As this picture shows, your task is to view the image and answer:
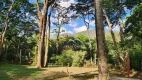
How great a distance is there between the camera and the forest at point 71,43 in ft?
33.2

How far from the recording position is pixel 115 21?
71.2ft

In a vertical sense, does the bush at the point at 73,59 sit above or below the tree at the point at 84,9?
below

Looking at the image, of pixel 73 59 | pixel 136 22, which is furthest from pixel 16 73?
pixel 73 59

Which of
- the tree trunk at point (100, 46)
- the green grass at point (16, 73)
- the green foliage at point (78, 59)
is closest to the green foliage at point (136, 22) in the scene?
the green grass at point (16, 73)

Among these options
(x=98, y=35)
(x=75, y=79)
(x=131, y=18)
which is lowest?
(x=75, y=79)

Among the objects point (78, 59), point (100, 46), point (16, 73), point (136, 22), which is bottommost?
point (16, 73)

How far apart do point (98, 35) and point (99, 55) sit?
655 millimetres

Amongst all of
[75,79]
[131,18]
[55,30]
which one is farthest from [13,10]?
[75,79]

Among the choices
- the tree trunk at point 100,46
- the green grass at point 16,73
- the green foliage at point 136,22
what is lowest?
the green grass at point 16,73

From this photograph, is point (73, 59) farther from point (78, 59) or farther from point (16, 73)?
point (16, 73)

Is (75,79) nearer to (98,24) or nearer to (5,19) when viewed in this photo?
(98,24)

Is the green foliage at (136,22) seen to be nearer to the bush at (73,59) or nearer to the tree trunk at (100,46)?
the tree trunk at (100,46)

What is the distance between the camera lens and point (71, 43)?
3491 centimetres

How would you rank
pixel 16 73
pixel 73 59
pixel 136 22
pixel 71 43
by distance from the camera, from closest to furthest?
pixel 16 73, pixel 136 22, pixel 73 59, pixel 71 43
